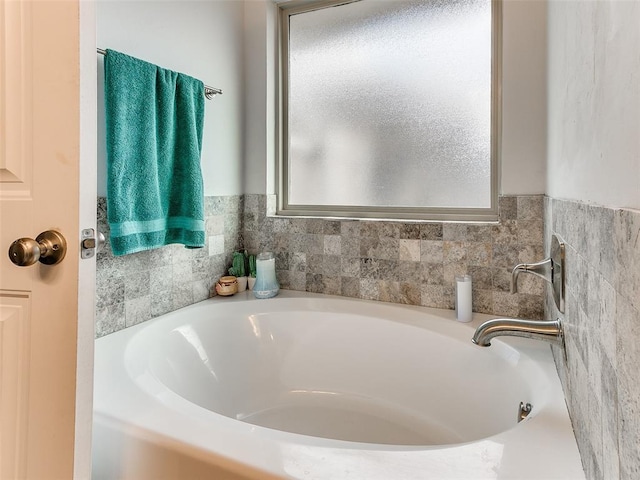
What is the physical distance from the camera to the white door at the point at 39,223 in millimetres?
765

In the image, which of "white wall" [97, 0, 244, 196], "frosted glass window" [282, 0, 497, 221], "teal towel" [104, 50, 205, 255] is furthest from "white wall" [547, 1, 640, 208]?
"white wall" [97, 0, 244, 196]

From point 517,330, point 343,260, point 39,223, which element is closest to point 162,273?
point 343,260

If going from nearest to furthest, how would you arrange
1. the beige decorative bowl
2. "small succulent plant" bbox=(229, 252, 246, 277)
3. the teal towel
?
the teal towel, the beige decorative bowl, "small succulent plant" bbox=(229, 252, 246, 277)

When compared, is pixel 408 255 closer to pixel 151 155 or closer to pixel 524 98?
pixel 524 98

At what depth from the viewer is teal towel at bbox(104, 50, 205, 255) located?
Result: 140cm

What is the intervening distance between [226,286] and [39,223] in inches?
50.2

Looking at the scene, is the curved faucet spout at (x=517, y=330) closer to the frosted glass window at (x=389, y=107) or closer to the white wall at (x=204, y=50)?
the frosted glass window at (x=389, y=107)

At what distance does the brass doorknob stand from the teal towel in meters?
0.67

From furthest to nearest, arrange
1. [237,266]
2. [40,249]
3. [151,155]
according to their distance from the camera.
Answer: [237,266] < [151,155] < [40,249]

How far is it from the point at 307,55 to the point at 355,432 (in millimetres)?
1921

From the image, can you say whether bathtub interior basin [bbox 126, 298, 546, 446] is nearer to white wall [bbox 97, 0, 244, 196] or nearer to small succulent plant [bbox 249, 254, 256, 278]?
small succulent plant [bbox 249, 254, 256, 278]

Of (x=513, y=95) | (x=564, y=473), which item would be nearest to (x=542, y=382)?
(x=564, y=473)

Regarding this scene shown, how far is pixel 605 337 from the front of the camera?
0.57 meters

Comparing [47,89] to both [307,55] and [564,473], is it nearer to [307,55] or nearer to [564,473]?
[564,473]
